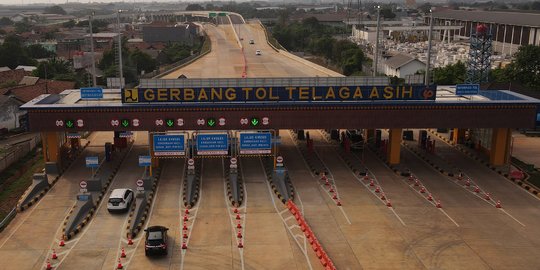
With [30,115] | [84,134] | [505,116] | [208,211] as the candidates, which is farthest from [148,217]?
[505,116]

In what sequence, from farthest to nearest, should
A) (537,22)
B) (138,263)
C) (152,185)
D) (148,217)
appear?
(537,22)
(152,185)
(148,217)
(138,263)

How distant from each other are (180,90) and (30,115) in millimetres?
10457

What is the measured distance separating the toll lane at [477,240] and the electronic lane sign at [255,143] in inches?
460

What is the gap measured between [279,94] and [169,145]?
8525 mm

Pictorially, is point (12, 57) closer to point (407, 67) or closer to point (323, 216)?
point (407, 67)

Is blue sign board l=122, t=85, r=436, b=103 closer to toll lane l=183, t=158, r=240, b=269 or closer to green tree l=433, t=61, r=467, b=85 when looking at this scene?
toll lane l=183, t=158, r=240, b=269

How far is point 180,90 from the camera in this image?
38.5m

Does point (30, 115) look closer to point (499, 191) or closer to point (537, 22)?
point (499, 191)

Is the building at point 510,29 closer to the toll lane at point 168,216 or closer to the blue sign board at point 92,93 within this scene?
the toll lane at point 168,216

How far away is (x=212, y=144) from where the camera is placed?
127ft

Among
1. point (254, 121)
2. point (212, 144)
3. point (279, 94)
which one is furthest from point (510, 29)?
point (212, 144)

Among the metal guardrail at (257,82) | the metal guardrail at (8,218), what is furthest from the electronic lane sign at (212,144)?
the metal guardrail at (8,218)

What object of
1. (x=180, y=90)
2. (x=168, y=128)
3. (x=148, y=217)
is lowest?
(x=148, y=217)

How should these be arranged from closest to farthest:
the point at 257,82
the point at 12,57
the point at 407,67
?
the point at 257,82, the point at 407,67, the point at 12,57
